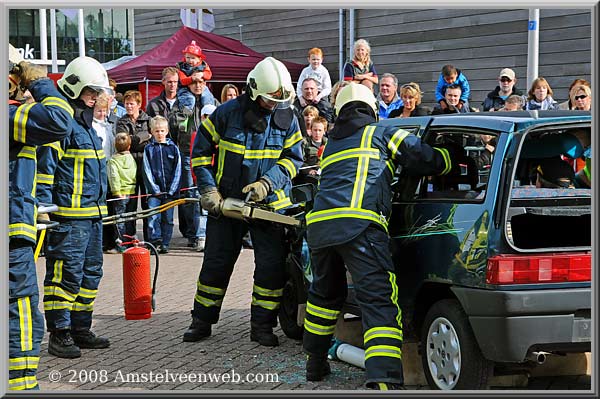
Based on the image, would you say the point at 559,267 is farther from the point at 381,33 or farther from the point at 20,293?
the point at 381,33

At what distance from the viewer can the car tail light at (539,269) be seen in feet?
15.2

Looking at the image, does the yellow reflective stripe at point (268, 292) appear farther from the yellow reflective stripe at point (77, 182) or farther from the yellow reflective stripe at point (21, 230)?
the yellow reflective stripe at point (21, 230)

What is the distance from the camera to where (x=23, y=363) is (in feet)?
16.8

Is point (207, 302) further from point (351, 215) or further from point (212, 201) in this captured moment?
point (351, 215)

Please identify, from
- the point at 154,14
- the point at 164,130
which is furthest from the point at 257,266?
the point at 154,14

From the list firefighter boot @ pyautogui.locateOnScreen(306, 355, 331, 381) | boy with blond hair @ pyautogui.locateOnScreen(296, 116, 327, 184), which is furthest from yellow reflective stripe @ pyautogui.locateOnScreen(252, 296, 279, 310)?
boy with blond hair @ pyautogui.locateOnScreen(296, 116, 327, 184)

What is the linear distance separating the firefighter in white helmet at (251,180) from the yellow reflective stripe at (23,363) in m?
1.82

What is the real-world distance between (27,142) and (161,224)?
21.2 feet

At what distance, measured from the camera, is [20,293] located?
4.99 m

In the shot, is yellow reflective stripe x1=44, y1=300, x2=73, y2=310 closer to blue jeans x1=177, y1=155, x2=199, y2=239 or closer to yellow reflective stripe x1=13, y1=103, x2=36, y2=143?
yellow reflective stripe x1=13, y1=103, x2=36, y2=143

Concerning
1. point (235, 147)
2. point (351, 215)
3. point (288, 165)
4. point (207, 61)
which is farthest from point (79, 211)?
point (207, 61)

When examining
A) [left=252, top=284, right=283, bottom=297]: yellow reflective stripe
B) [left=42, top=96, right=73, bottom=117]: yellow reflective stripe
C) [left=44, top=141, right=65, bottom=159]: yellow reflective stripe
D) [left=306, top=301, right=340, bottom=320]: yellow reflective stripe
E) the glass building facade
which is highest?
the glass building facade

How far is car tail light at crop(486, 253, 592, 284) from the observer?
15.2 feet

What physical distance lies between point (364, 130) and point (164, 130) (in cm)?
621
